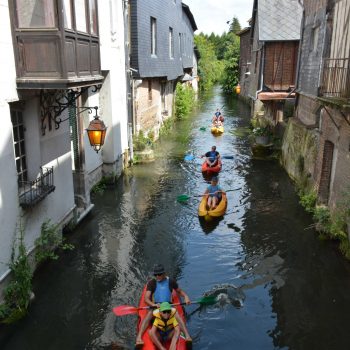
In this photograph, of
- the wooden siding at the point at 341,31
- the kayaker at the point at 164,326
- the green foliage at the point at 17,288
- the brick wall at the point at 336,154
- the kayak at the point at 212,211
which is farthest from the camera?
the kayak at the point at 212,211

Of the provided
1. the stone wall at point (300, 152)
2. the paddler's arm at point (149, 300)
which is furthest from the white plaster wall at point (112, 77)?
the paddler's arm at point (149, 300)

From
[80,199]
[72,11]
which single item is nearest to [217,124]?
[80,199]

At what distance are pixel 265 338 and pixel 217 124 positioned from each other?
21.5m

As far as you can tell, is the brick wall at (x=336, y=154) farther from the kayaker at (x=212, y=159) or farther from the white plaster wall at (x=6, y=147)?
the white plaster wall at (x=6, y=147)

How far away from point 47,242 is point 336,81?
8.50 meters

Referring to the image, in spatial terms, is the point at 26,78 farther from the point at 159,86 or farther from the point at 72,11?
the point at 159,86

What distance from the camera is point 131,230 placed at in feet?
38.9

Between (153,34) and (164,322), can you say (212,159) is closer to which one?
(153,34)

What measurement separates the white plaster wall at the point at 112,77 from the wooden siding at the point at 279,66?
28.8 feet

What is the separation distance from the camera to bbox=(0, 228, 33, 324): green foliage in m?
7.36

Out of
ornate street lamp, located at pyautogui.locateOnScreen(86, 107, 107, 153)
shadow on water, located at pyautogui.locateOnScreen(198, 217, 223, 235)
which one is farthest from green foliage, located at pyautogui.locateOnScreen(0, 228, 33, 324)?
shadow on water, located at pyautogui.locateOnScreen(198, 217, 223, 235)

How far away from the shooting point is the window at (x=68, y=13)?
778cm

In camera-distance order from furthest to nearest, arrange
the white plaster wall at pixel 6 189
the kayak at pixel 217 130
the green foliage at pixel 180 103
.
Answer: the green foliage at pixel 180 103 < the kayak at pixel 217 130 < the white plaster wall at pixel 6 189

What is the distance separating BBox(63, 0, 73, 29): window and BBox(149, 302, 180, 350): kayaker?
18.8ft
